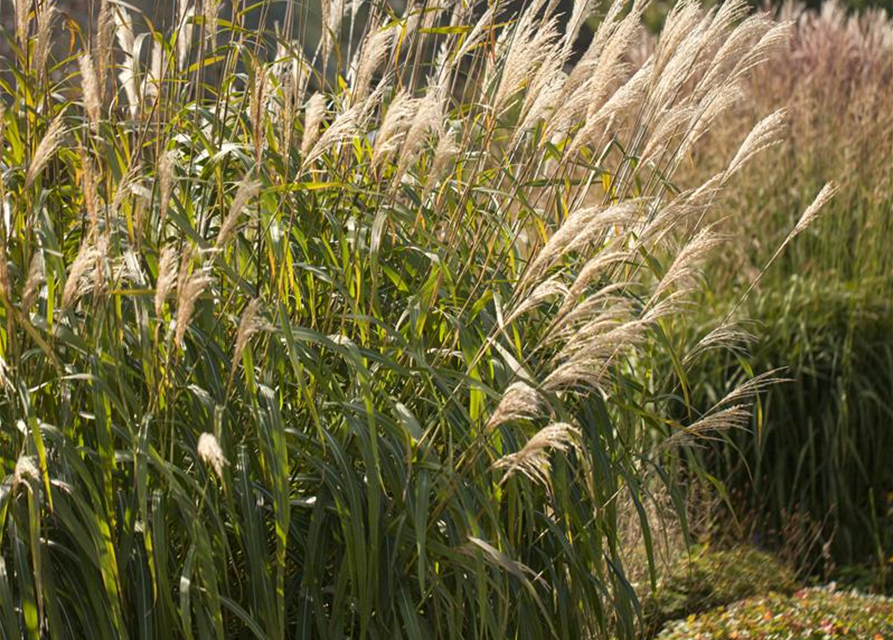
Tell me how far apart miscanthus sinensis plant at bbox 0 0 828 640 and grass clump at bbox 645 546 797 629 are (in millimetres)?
1753

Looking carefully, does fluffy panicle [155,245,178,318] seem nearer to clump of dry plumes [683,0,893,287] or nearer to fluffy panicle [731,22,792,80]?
fluffy panicle [731,22,792,80]

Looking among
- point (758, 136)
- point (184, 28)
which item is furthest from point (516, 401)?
point (184, 28)

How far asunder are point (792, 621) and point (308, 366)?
7.15 ft

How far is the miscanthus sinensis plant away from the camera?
236cm

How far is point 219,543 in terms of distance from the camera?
8.07 ft

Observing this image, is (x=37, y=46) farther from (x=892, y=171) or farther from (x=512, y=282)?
(x=892, y=171)

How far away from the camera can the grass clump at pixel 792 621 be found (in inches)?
158

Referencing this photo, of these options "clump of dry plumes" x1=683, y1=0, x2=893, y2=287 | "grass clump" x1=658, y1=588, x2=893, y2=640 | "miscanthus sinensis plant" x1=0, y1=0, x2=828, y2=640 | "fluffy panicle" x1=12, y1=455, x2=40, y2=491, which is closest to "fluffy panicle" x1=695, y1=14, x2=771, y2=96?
"miscanthus sinensis plant" x1=0, y1=0, x2=828, y2=640

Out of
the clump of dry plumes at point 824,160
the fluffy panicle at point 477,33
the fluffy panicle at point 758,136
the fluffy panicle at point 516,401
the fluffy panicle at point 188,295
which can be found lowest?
the clump of dry plumes at point 824,160

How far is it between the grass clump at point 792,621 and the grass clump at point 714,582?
0.30 m

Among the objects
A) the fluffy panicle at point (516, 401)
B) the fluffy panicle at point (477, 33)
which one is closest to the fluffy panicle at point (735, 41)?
the fluffy panicle at point (477, 33)

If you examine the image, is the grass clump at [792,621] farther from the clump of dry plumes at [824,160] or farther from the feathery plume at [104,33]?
the feathery plume at [104,33]

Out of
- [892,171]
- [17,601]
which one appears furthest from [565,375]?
[892,171]

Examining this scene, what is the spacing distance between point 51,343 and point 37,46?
569 mm
